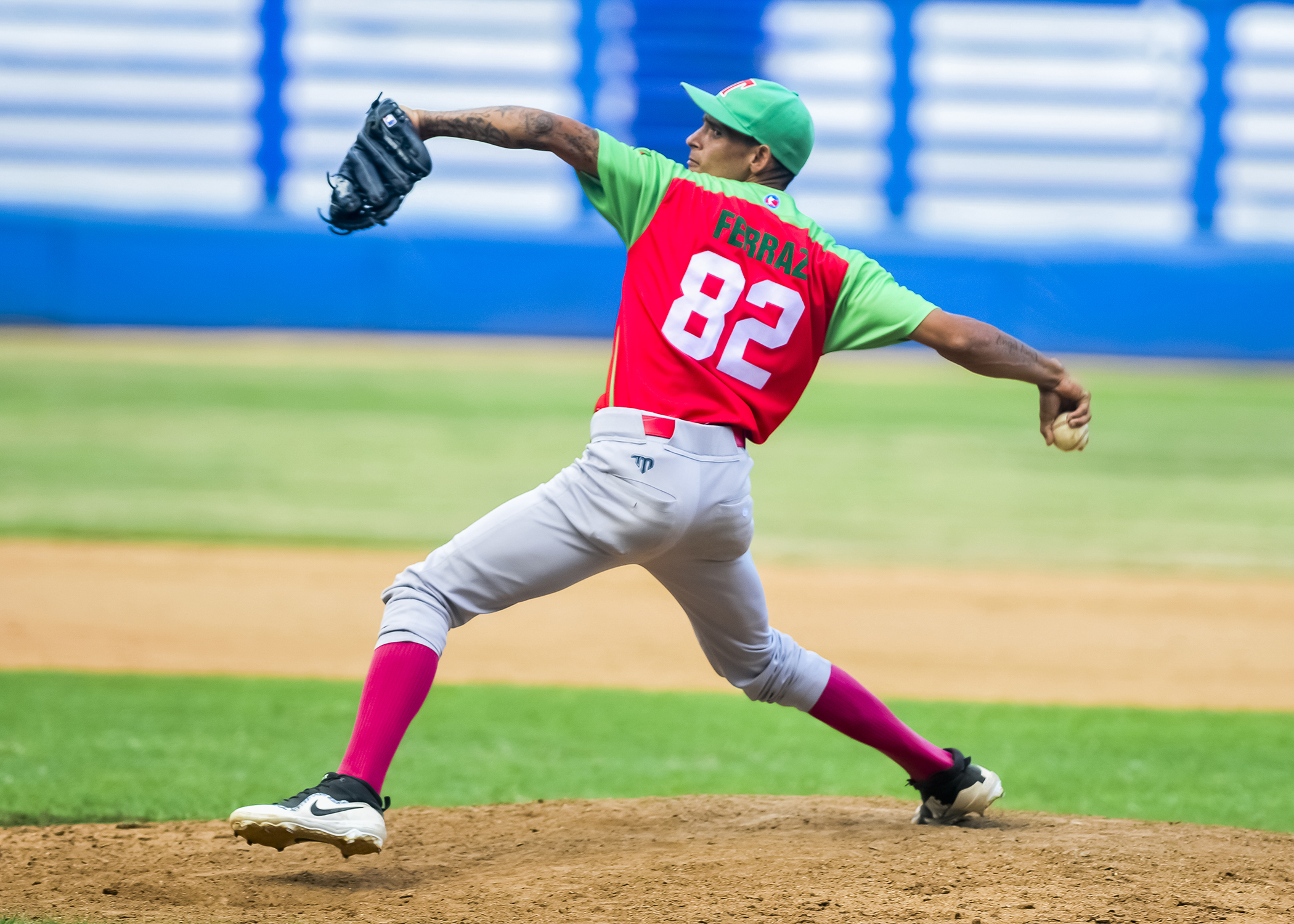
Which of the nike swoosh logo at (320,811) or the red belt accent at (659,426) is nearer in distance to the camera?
the nike swoosh logo at (320,811)

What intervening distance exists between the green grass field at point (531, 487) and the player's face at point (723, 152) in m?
2.13

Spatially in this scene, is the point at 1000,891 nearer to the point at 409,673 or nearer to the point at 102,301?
the point at 409,673

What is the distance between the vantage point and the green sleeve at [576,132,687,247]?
3.03 m

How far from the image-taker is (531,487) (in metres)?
11.7

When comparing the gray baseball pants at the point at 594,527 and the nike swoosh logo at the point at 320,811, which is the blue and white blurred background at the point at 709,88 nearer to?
the gray baseball pants at the point at 594,527

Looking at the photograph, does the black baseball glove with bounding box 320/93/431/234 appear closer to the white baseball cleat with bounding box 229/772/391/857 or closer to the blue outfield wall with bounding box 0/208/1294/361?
the white baseball cleat with bounding box 229/772/391/857

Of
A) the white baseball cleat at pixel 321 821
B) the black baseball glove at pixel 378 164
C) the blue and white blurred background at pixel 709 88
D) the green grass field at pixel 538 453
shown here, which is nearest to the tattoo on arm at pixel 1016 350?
the black baseball glove at pixel 378 164

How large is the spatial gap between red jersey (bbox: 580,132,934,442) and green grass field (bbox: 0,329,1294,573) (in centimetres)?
676

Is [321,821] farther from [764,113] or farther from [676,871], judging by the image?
[764,113]

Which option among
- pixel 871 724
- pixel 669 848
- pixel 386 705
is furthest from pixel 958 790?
pixel 386 705

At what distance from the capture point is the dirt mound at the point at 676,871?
2791 millimetres

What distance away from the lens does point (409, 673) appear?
2922mm

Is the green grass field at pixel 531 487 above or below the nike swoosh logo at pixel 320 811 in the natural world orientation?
below

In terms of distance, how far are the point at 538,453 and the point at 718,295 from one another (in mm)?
10170
